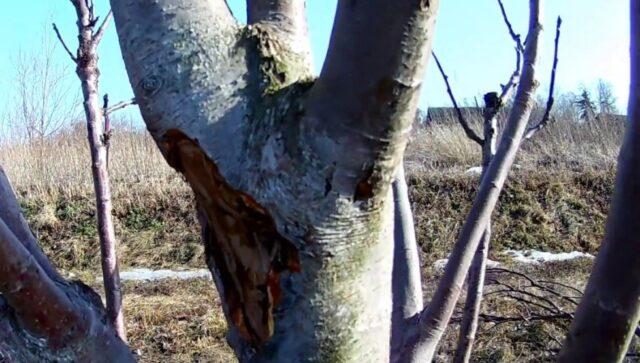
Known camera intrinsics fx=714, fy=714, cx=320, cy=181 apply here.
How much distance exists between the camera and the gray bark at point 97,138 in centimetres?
249

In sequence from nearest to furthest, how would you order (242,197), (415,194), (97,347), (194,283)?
1. (242,197)
2. (97,347)
3. (194,283)
4. (415,194)

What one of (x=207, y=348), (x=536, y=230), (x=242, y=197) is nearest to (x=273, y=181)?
(x=242, y=197)

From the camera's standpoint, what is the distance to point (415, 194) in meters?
9.23

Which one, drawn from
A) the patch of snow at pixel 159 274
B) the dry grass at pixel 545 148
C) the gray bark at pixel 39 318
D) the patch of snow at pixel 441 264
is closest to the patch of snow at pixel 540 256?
the patch of snow at pixel 441 264

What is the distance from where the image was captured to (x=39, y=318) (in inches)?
40.2

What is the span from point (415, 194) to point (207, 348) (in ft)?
15.7

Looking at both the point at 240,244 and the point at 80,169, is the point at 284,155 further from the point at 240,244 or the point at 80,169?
the point at 80,169

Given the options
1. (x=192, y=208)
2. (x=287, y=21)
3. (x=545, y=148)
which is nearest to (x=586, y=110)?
(x=545, y=148)

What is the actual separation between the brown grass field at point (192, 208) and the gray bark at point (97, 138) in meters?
3.08

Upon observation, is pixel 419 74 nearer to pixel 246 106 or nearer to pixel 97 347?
pixel 246 106

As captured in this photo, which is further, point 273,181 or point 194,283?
point 194,283

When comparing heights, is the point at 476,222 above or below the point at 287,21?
below

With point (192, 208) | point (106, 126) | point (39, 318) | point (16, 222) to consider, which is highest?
point (106, 126)

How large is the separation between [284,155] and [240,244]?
16 centimetres
